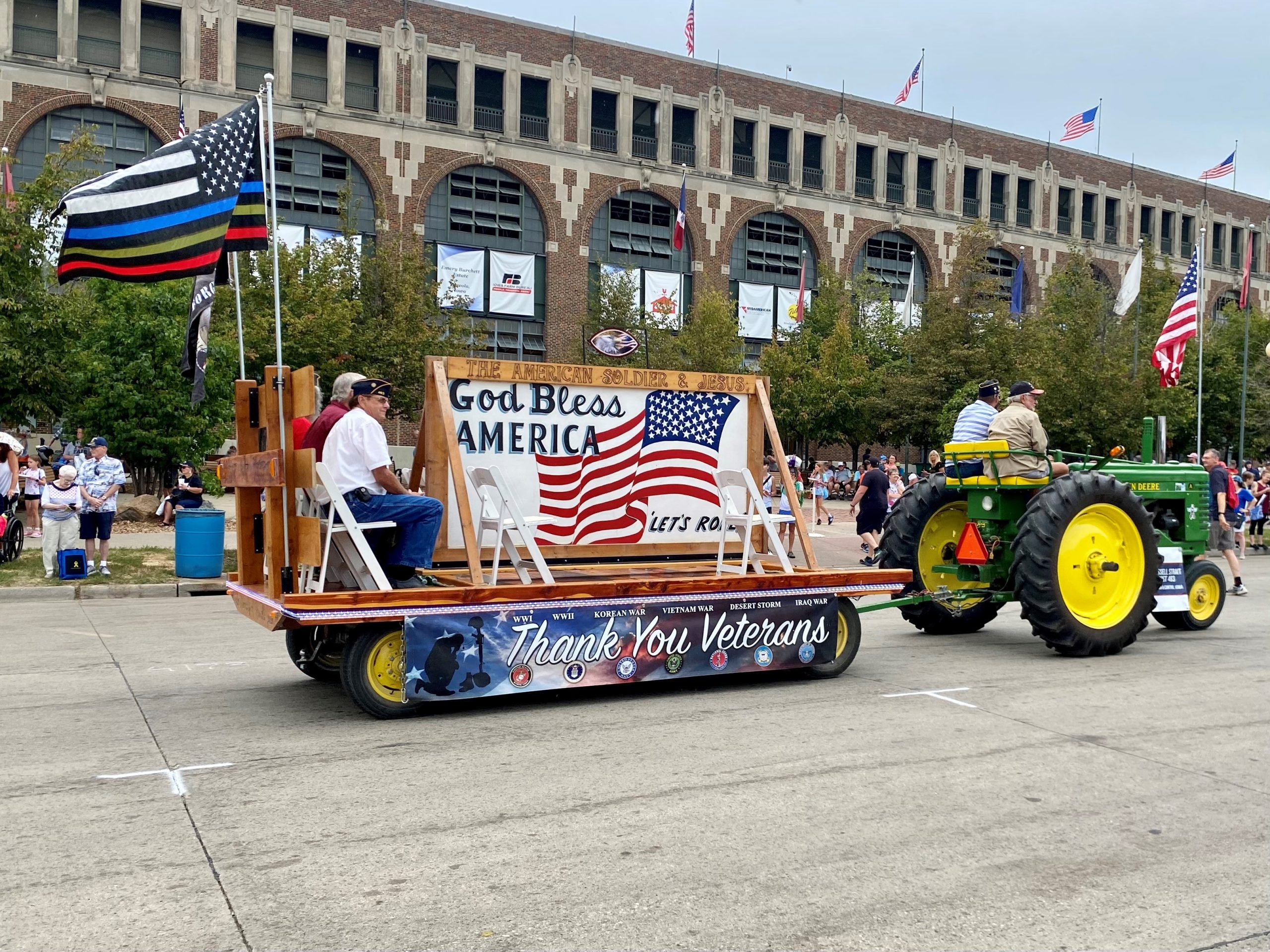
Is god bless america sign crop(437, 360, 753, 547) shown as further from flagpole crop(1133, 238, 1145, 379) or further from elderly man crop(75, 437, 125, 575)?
flagpole crop(1133, 238, 1145, 379)

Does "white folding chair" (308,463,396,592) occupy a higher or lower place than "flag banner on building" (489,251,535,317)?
lower

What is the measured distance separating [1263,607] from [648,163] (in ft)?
125

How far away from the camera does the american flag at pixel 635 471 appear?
885 cm

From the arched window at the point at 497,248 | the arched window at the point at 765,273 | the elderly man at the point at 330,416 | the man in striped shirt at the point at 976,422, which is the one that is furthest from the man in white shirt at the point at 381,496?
the arched window at the point at 765,273

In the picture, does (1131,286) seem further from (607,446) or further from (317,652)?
Result: (317,652)

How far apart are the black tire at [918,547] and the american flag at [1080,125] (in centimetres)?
4158

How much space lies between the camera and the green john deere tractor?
9.16m

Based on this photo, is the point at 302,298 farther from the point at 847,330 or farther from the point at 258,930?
the point at 258,930

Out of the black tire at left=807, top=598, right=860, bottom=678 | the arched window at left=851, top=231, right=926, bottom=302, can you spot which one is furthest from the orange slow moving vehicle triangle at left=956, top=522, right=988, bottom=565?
the arched window at left=851, top=231, right=926, bottom=302

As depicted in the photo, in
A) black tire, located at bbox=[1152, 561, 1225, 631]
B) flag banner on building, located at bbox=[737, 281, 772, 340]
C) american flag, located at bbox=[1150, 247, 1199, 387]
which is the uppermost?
flag banner on building, located at bbox=[737, 281, 772, 340]

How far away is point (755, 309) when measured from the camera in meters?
52.1

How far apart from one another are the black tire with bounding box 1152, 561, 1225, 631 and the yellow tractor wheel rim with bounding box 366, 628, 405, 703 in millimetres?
7875

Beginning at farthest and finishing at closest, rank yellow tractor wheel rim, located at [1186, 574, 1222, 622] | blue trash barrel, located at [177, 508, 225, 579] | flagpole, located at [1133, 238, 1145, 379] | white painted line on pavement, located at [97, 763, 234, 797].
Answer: flagpole, located at [1133, 238, 1145, 379] → blue trash barrel, located at [177, 508, 225, 579] → yellow tractor wheel rim, located at [1186, 574, 1222, 622] → white painted line on pavement, located at [97, 763, 234, 797]

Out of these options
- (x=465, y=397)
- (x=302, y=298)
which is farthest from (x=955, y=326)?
(x=465, y=397)
